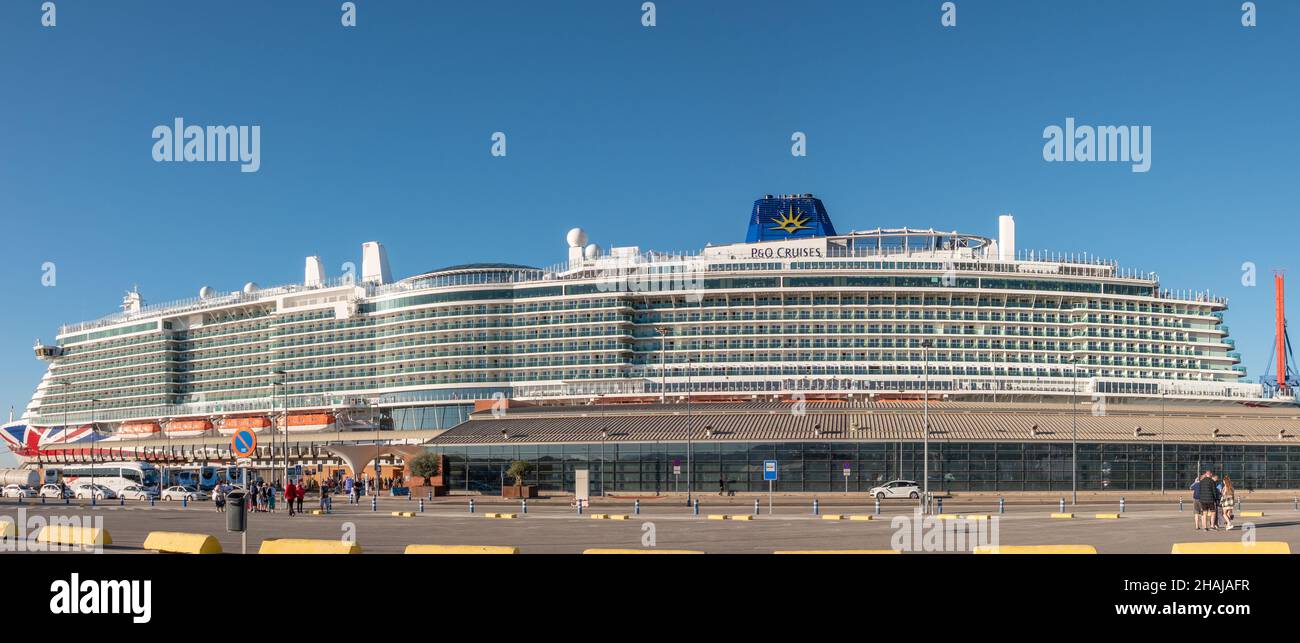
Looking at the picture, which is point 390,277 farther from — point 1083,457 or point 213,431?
point 1083,457

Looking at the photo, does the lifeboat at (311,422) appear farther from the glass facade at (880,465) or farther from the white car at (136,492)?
the glass facade at (880,465)

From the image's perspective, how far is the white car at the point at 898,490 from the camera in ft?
237

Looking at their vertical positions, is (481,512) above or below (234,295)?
below

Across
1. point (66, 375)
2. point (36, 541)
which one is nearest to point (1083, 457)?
point (36, 541)

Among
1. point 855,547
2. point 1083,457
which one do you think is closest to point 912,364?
point 1083,457

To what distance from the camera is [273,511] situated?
60000 mm

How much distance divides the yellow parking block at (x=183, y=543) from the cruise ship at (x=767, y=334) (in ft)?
241

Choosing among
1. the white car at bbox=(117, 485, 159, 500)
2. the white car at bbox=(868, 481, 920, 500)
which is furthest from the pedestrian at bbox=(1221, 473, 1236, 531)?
the white car at bbox=(117, 485, 159, 500)

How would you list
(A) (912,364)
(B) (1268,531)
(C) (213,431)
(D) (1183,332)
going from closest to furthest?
(B) (1268,531)
(A) (912,364)
(D) (1183,332)
(C) (213,431)

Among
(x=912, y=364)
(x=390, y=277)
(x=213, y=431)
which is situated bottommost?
(x=213, y=431)

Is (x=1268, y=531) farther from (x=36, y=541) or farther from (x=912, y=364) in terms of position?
(x=912, y=364)
